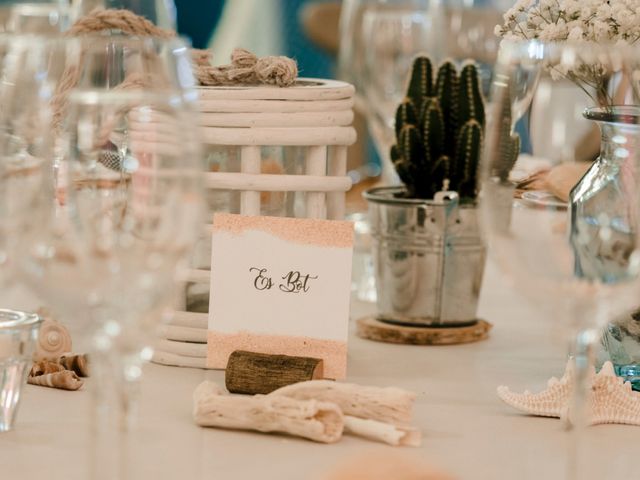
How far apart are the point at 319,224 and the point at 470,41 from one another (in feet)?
4.03

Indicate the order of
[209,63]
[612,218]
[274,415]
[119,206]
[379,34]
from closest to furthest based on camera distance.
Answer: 1. [119,206]
2. [612,218]
3. [274,415]
4. [209,63]
5. [379,34]

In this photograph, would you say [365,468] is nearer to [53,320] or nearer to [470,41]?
[53,320]

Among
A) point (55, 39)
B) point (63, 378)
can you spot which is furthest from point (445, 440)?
point (55, 39)

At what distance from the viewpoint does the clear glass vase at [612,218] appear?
29.0 inches

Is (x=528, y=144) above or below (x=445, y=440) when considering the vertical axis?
above

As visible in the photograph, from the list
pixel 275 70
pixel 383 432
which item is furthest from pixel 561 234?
pixel 275 70

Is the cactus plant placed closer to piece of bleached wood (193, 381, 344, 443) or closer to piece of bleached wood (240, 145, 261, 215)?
piece of bleached wood (240, 145, 261, 215)

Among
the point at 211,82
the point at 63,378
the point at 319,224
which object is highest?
the point at 211,82

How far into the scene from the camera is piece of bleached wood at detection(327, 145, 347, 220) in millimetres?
1188

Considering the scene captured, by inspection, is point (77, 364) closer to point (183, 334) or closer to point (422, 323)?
point (183, 334)

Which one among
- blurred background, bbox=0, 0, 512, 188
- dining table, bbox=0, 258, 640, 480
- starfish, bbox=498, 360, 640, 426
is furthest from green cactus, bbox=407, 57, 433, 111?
starfish, bbox=498, 360, 640, 426

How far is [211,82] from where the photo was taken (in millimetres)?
1181

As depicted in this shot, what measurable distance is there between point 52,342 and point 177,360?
0.12 meters

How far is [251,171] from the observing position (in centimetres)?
114
